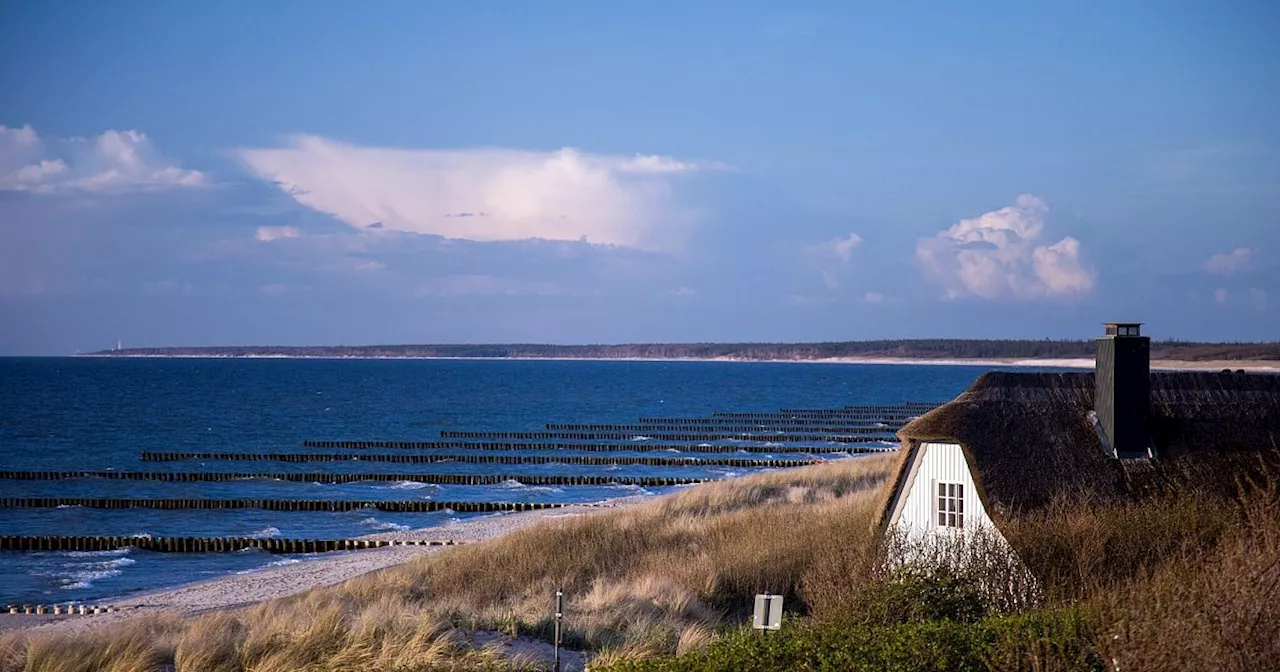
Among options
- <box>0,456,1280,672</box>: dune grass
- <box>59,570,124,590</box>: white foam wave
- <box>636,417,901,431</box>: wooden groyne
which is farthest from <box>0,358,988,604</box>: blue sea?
<box>0,456,1280,672</box>: dune grass

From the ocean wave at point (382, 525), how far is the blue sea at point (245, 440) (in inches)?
3.7

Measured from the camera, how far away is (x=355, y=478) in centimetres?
5100

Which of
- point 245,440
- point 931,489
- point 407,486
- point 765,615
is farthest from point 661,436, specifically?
point 765,615

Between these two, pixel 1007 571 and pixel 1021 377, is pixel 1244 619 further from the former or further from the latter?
pixel 1021 377

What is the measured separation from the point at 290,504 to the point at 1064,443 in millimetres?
30374

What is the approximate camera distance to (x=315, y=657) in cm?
1191

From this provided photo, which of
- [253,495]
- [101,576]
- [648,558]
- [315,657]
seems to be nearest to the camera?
[315,657]

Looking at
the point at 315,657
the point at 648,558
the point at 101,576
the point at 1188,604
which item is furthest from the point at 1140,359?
the point at 101,576

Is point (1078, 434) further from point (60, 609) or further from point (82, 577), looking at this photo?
point (82, 577)

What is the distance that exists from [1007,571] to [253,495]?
121 ft

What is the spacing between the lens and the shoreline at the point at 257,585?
21.0 meters

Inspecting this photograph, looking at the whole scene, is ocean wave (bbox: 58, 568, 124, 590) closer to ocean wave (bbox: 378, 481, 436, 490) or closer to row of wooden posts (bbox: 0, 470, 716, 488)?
ocean wave (bbox: 378, 481, 436, 490)

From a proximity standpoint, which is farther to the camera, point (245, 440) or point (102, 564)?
point (245, 440)

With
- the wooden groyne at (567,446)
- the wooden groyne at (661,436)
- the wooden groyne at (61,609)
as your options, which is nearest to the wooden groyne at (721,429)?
the wooden groyne at (661,436)
